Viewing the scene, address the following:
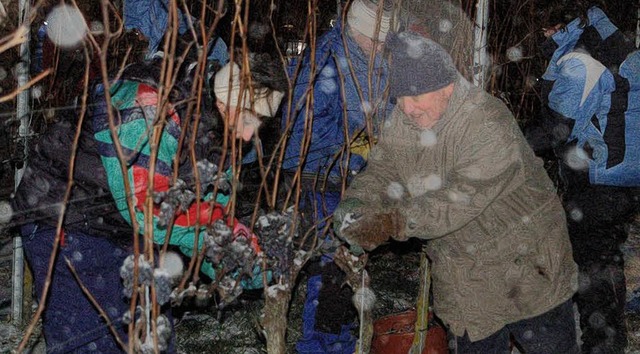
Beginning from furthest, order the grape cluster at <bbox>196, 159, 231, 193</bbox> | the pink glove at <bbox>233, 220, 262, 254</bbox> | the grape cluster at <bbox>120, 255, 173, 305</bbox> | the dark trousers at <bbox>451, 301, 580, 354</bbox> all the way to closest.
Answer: the dark trousers at <bbox>451, 301, 580, 354</bbox>
the pink glove at <bbox>233, 220, 262, 254</bbox>
the grape cluster at <bbox>196, 159, 231, 193</bbox>
the grape cluster at <bbox>120, 255, 173, 305</bbox>

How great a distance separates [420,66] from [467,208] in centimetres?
51

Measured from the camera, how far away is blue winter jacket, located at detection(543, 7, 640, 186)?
3.71m

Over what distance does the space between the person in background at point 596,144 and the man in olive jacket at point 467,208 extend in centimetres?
104

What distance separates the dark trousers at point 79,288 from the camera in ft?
9.57

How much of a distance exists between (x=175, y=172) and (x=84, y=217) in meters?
0.83

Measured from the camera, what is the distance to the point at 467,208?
2551 millimetres

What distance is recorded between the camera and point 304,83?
3.73 metres

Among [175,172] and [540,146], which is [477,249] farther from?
[540,146]

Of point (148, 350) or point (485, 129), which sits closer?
point (148, 350)

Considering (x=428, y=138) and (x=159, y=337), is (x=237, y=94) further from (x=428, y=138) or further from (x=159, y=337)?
(x=159, y=337)

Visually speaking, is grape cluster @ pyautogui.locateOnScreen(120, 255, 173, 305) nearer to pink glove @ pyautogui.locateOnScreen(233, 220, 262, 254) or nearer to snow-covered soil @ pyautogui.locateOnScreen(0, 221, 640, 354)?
pink glove @ pyautogui.locateOnScreen(233, 220, 262, 254)

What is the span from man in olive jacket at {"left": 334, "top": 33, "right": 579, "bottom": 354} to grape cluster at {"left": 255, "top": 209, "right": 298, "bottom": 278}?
9.4 inches

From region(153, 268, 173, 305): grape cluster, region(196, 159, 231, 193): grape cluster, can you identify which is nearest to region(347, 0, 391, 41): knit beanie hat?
region(196, 159, 231, 193): grape cluster

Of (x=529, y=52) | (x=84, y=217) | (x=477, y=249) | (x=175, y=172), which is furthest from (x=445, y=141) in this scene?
(x=529, y=52)
